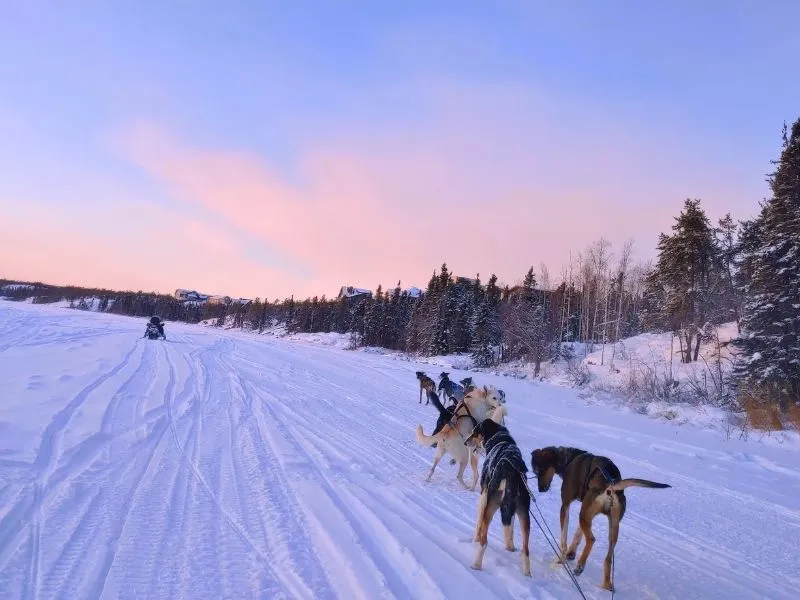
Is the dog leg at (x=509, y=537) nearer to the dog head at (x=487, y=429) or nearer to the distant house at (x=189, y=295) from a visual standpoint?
the dog head at (x=487, y=429)

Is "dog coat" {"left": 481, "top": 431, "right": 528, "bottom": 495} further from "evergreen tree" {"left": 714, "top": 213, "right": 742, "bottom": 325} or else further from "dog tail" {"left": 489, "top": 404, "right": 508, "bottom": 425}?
"evergreen tree" {"left": 714, "top": 213, "right": 742, "bottom": 325}

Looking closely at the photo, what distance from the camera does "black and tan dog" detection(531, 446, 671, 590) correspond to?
3602mm

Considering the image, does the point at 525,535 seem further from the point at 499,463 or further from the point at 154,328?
the point at 154,328

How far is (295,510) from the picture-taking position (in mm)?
4699

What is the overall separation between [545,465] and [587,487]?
0.53 metres

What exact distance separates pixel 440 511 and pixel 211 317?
14260 cm

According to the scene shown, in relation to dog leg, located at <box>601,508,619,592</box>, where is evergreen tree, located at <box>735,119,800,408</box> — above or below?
above

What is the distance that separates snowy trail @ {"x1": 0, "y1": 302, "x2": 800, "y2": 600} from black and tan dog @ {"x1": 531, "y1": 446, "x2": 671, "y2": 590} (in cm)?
28

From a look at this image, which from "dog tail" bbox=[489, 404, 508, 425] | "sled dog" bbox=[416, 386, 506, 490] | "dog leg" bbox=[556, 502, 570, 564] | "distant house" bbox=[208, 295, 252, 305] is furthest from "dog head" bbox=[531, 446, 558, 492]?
"distant house" bbox=[208, 295, 252, 305]

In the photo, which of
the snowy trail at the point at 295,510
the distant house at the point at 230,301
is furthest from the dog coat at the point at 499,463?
the distant house at the point at 230,301

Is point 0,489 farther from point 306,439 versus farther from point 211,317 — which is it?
point 211,317

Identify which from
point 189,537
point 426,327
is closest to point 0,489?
point 189,537

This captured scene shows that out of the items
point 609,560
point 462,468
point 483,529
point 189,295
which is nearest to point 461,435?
point 462,468

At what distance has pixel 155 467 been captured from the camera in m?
5.61
